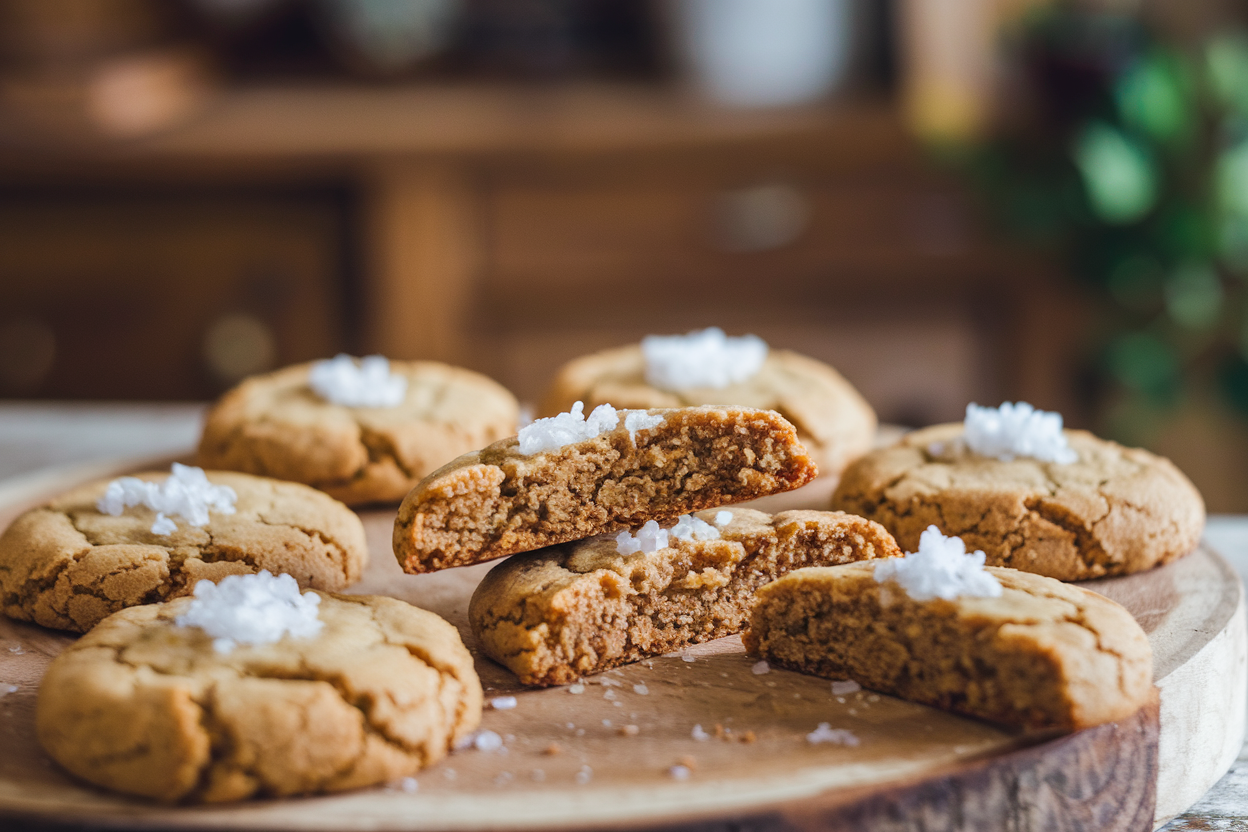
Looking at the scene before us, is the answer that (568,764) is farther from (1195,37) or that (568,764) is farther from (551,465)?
(1195,37)

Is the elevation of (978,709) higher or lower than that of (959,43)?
lower

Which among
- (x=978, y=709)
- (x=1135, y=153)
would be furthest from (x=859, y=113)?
(x=978, y=709)

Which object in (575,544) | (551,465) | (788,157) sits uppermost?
(788,157)

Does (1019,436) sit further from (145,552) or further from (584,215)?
(584,215)

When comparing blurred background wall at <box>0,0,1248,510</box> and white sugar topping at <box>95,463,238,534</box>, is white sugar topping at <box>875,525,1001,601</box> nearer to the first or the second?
white sugar topping at <box>95,463,238,534</box>

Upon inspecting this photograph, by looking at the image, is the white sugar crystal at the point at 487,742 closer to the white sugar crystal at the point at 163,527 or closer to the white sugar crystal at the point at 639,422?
the white sugar crystal at the point at 639,422

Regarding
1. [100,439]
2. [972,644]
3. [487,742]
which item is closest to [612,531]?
[487,742]
